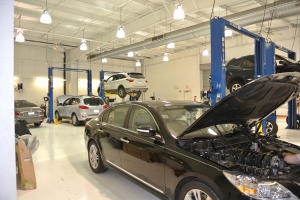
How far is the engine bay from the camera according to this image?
198 centimetres

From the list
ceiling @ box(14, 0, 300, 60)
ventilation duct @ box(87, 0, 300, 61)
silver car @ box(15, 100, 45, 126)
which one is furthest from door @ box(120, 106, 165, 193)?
silver car @ box(15, 100, 45, 126)

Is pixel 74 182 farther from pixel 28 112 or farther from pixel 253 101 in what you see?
pixel 28 112

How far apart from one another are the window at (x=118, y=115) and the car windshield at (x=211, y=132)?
1.19 metres

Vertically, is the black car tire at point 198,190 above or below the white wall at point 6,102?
below

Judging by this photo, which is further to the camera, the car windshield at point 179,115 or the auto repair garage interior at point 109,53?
the auto repair garage interior at point 109,53

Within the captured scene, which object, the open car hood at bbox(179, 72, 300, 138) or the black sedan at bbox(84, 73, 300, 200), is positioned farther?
the open car hood at bbox(179, 72, 300, 138)

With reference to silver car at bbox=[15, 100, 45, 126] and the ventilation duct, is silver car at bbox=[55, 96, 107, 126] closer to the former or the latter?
silver car at bbox=[15, 100, 45, 126]

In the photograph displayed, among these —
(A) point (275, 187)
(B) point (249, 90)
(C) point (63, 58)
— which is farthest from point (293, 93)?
(C) point (63, 58)

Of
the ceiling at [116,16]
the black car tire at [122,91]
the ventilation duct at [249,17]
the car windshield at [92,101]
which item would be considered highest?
the ceiling at [116,16]

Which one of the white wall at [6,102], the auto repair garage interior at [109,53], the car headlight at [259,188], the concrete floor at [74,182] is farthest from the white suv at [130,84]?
the car headlight at [259,188]

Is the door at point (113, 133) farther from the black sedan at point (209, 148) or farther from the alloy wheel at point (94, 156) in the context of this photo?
the alloy wheel at point (94, 156)

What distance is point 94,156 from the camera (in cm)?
395

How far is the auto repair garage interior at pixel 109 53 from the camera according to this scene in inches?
122

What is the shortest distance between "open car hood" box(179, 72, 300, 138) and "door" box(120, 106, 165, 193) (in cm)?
39
